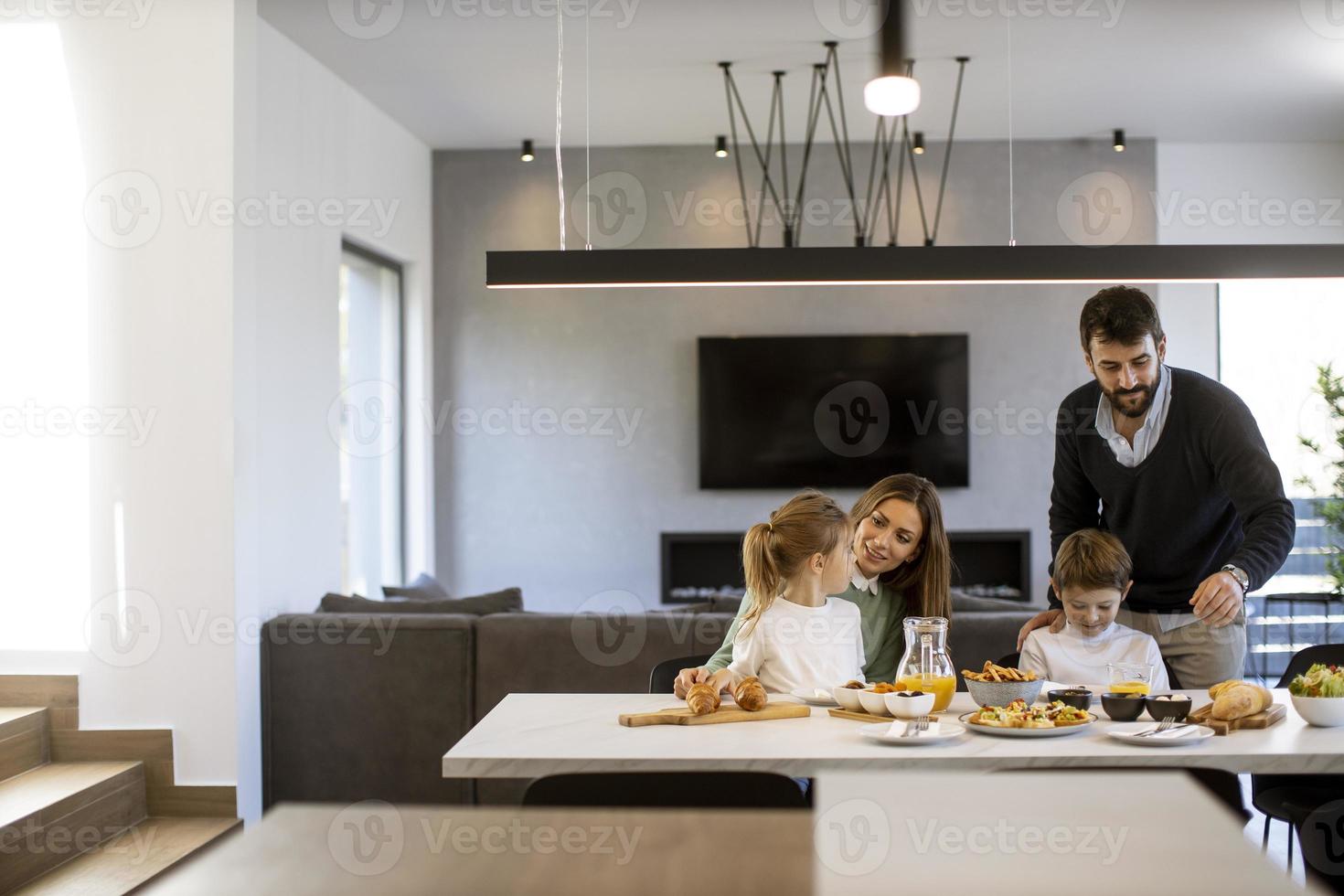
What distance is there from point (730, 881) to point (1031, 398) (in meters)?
5.90

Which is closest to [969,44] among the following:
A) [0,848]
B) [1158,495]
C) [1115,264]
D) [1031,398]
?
[1031,398]

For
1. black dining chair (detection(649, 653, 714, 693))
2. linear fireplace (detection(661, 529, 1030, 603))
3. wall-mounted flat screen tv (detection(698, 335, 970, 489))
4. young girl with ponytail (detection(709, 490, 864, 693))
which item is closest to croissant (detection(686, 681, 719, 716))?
young girl with ponytail (detection(709, 490, 864, 693))

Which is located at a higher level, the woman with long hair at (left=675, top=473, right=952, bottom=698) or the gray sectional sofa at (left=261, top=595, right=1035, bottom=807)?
the woman with long hair at (left=675, top=473, right=952, bottom=698)

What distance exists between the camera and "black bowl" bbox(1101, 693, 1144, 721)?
186cm

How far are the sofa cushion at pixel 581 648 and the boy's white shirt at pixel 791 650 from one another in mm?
1183

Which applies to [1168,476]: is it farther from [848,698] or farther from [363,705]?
[363,705]

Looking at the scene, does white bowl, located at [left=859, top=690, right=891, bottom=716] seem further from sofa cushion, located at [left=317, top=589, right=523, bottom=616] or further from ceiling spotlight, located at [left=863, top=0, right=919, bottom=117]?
ceiling spotlight, located at [left=863, top=0, right=919, bottom=117]

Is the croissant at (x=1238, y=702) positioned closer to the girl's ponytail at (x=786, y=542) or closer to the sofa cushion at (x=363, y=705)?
the girl's ponytail at (x=786, y=542)

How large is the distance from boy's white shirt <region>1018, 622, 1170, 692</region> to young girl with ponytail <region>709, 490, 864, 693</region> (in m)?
0.40

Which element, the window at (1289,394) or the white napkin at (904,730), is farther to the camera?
the window at (1289,394)

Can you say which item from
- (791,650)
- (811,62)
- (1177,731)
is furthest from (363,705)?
(811,62)

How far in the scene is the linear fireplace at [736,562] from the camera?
20.3ft

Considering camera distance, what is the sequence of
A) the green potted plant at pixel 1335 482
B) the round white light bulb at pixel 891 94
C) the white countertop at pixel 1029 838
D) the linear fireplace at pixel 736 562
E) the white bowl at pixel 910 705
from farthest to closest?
the linear fireplace at pixel 736 562 < the green potted plant at pixel 1335 482 < the round white light bulb at pixel 891 94 < the white bowl at pixel 910 705 < the white countertop at pixel 1029 838

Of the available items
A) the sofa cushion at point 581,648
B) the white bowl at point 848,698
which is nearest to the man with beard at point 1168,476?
the white bowl at point 848,698
